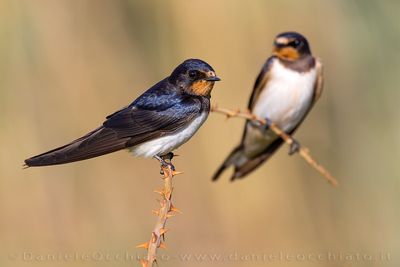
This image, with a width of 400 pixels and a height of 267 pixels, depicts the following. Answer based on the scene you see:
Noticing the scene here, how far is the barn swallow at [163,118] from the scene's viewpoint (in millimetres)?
2176

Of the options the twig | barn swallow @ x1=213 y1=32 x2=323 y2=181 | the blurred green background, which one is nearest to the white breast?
barn swallow @ x1=213 y1=32 x2=323 y2=181

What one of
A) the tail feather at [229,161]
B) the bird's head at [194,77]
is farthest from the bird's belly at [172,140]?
the tail feather at [229,161]

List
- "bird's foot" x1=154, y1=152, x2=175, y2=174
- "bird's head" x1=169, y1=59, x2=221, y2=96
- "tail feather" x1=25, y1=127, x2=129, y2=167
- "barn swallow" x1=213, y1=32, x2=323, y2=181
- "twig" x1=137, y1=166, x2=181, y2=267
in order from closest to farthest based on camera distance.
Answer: "twig" x1=137, y1=166, x2=181, y2=267, "tail feather" x1=25, y1=127, x2=129, y2=167, "bird's foot" x1=154, y1=152, x2=175, y2=174, "bird's head" x1=169, y1=59, x2=221, y2=96, "barn swallow" x1=213, y1=32, x2=323, y2=181

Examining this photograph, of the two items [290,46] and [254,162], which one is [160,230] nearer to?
[290,46]

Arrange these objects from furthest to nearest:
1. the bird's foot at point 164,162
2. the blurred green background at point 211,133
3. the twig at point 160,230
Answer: the blurred green background at point 211,133
the bird's foot at point 164,162
the twig at point 160,230

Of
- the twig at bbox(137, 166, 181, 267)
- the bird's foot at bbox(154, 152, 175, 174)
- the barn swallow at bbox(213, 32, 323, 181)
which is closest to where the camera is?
the twig at bbox(137, 166, 181, 267)

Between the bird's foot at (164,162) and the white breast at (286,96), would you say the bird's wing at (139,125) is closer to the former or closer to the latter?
the bird's foot at (164,162)

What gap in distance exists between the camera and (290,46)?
2.80 metres

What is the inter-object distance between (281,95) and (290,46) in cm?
28

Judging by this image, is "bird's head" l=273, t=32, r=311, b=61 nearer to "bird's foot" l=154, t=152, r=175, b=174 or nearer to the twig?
"bird's foot" l=154, t=152, r=175, b=174

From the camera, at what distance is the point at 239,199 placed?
3.23m

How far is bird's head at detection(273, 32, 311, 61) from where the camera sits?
2.74 meters

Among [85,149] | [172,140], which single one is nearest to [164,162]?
[172,140]

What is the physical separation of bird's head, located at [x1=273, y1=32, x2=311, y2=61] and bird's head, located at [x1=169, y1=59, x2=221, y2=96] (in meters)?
0.58
